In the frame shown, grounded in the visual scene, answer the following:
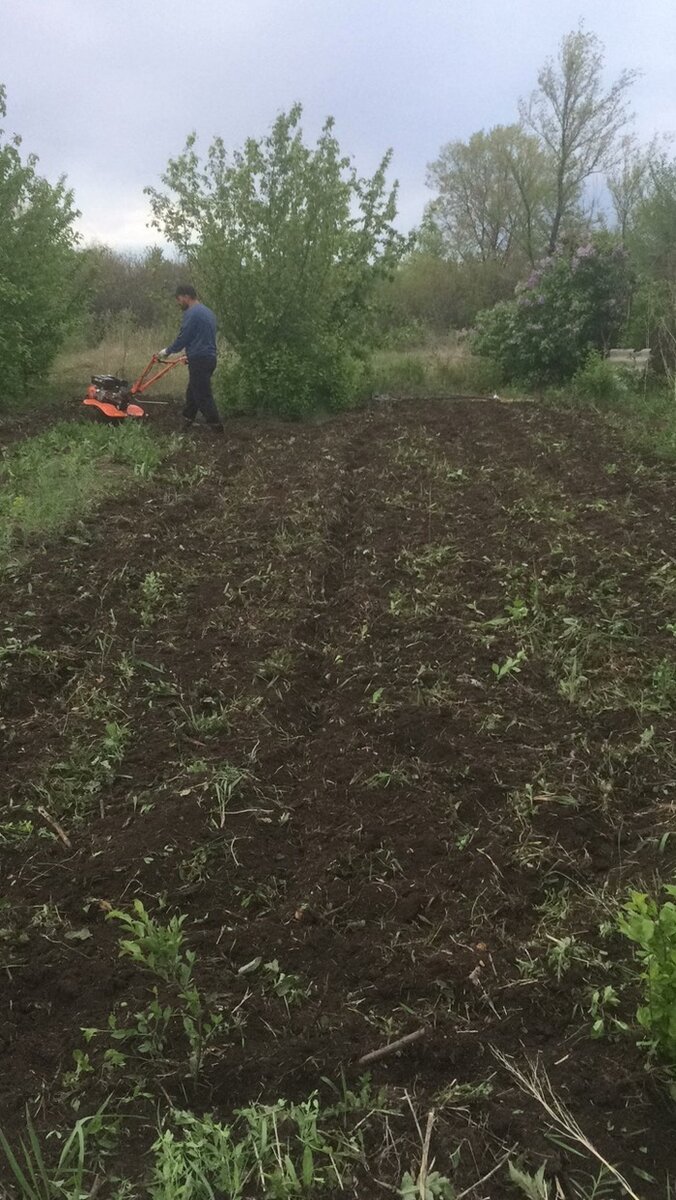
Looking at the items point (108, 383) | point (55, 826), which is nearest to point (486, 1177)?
point (55, 826)

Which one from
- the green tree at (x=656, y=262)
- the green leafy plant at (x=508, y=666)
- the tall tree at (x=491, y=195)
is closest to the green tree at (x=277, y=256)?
the green tree at (x=656, y=262)

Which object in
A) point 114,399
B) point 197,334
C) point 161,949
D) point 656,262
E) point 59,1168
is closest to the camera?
point 59,1168

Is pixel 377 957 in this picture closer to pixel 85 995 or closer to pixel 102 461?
pixel 85 995

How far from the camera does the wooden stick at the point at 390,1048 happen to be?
227 centimetres

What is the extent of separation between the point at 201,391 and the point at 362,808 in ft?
26.2

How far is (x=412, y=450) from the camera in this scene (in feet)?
29.4

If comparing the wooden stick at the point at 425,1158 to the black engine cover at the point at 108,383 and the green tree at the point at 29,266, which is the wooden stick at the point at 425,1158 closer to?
the black engine cover at the point at 108,383

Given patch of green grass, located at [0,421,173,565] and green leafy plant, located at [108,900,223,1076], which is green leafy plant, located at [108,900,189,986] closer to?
green leafy plant, located at [108,900,223,1076]

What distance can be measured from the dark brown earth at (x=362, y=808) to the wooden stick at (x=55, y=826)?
29mm

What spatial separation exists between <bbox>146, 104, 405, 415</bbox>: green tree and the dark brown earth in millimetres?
5992

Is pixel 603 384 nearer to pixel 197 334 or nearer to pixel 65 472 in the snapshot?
pixel 197 334

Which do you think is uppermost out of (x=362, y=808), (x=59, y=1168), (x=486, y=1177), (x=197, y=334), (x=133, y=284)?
(x=133, y=284)

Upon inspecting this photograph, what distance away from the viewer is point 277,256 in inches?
446

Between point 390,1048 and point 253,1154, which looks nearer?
point 253,1154
